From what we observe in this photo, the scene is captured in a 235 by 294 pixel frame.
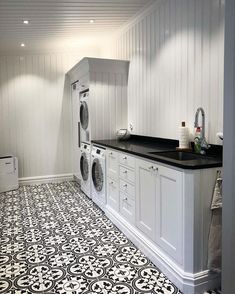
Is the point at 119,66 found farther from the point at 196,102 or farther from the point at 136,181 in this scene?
the point at 136,181

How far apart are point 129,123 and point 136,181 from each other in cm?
175

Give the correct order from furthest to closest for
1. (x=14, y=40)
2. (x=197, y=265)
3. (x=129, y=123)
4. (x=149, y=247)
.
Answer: (x=14, y=40) → (x=129, y=123) → (x=149, y=247) → (x=197, y=265)

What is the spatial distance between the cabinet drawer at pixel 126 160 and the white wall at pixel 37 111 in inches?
112

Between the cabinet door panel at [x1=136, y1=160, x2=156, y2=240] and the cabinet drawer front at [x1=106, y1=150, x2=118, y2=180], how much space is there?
611 mm

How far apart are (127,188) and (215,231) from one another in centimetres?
118

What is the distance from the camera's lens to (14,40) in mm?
4621

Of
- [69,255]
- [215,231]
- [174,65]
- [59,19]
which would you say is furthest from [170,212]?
[59,19]

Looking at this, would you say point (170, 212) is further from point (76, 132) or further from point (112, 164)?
point (76, 132)

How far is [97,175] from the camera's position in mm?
3957

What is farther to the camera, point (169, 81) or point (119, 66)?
point (119, 66)

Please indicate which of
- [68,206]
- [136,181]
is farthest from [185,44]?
[68,206]

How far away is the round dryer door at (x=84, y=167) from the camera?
14.6 feet

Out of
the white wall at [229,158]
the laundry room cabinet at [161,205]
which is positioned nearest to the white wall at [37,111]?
the laundry room cabinet at [161,205]

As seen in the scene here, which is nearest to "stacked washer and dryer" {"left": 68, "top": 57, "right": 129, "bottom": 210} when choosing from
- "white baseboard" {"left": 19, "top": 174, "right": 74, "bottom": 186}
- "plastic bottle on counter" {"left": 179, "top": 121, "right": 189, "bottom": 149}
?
"white baseboard" {"left": 19, "top": 174, "right": 74, "bottom": 186}
